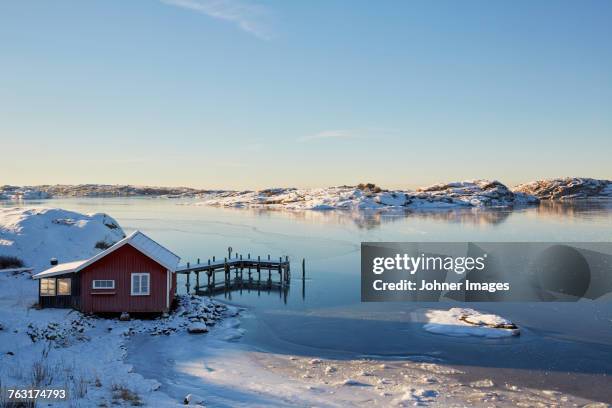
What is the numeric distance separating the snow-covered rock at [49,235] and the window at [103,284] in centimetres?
1099

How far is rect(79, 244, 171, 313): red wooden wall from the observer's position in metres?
26.8

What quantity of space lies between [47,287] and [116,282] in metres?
3.58

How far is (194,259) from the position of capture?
50.6m

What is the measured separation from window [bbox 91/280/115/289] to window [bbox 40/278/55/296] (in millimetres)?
2074

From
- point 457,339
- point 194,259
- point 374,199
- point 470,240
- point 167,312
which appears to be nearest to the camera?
point 457,339

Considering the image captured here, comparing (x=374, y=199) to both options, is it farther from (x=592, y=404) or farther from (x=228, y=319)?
(x=592, y=404)

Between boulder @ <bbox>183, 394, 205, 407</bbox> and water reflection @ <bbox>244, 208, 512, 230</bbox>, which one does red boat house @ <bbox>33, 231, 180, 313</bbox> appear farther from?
water reflection @ <bbox>244, 208, 512, 230</bbox>

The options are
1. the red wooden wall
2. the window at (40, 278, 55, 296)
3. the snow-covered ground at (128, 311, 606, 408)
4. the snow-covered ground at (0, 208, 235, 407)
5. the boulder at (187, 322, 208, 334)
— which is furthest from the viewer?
the red wooden wall

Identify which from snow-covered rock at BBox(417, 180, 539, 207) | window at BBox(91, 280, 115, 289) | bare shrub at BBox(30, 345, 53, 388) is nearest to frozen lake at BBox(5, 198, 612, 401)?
window at BBox(91, 280, 115, 289)

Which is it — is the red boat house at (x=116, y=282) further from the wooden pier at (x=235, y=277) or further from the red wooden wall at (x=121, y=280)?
the wooden pier at (x=235, y=277)

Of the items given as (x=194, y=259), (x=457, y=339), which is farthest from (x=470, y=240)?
(x=457, y=339)

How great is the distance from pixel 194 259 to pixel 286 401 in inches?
1395

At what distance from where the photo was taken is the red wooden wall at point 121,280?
26812 mm

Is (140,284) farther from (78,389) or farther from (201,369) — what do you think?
(78,389)
